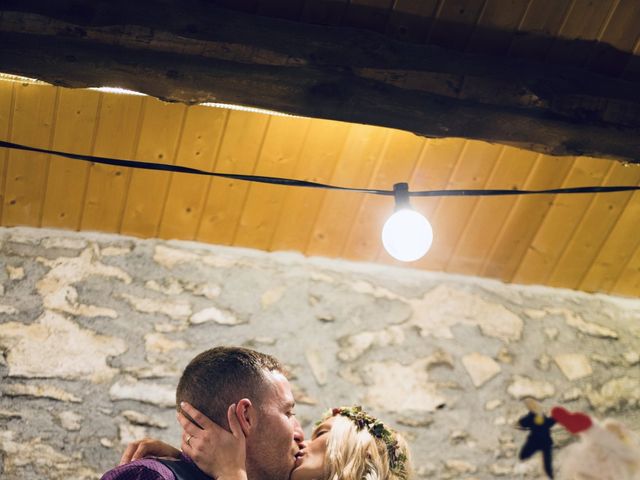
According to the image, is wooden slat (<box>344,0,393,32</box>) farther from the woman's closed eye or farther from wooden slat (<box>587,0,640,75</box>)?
the woman's closed eye

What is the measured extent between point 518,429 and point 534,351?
1.49ft

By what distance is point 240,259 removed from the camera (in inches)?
125

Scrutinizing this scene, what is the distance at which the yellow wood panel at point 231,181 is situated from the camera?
2850mm

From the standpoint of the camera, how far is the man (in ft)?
6.65

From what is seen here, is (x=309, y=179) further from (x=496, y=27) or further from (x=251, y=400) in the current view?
(x=251, y=400)

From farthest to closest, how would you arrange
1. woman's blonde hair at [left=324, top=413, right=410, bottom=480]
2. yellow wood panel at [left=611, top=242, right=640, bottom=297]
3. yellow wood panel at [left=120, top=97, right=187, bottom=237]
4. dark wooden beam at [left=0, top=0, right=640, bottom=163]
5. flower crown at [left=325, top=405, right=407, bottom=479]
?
1. yellow wood panel at [left=611, top=242, right=640, bottom=297]
2. yellow wood panel at [left=120, top=97, right=187, bottom=237]
3. flower crown at [left=325, top=405, right=407, bottom=479]
4. woman's blonde hair at [left=324, top=413, right=410, bottom=480]
5. dark wooden beam at [left=0, top=0, right=640, bottom=163]

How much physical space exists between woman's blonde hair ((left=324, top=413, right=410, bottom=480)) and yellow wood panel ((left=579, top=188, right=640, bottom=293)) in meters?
1.79

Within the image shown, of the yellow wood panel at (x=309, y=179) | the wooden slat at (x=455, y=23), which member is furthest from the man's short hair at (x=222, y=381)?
the wooden slat at (x=455, y=23)

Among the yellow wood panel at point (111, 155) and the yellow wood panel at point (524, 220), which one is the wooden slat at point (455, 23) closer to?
the yellow wood panel at point (524, 220)

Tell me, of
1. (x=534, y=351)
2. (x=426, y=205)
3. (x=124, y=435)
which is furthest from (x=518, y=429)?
(x=124, y=435)

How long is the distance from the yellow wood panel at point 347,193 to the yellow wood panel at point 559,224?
41.6 inches

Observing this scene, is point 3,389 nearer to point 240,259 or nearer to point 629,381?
point 240,259

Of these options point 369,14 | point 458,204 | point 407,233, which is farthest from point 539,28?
point 407,233

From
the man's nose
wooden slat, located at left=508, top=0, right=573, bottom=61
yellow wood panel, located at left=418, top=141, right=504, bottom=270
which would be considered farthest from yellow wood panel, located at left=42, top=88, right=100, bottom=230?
wooden slat, located at left=508, top=0, right=573, bottom=61
